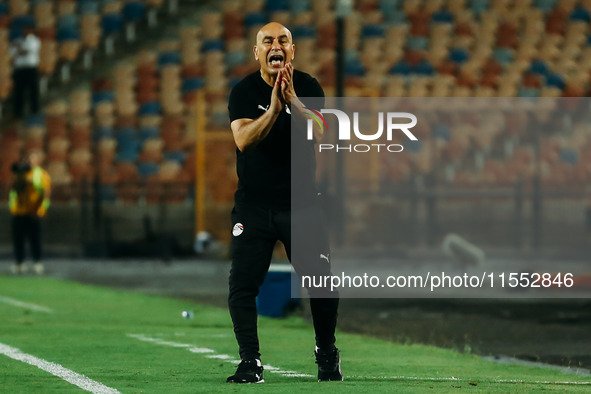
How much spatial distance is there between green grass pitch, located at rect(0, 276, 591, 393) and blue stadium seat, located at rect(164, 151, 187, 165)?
12448 millimetres

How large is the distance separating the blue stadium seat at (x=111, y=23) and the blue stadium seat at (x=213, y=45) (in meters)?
1.98

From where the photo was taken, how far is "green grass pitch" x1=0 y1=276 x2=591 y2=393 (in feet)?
25.7

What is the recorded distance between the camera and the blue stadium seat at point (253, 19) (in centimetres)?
2961

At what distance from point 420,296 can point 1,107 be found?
46.2 ft

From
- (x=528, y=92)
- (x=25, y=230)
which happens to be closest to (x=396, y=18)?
(x=528, y=92)

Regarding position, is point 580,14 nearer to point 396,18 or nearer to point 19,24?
point 396,18

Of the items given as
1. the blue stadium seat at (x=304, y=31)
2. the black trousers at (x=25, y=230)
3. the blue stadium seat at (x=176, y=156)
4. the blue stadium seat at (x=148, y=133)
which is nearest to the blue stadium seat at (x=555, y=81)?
the blue stadium seat at (x=304, y=31)

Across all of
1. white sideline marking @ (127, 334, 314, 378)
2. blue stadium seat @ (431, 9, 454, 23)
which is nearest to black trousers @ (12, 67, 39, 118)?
blue stadium seat @ (431, 9, 454, 23)

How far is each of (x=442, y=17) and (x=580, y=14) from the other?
348 centimetres

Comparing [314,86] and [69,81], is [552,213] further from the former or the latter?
[314,86]

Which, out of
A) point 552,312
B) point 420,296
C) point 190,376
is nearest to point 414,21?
point 420,296

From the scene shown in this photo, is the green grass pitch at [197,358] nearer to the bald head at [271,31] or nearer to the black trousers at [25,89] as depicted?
the bald head at [271,31]

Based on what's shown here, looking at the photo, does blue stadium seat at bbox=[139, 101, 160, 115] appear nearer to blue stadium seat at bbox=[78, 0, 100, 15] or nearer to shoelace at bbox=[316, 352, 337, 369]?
blue stadium seat at bbox=[78, 0, 100, 15]

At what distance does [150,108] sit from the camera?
28.4m
